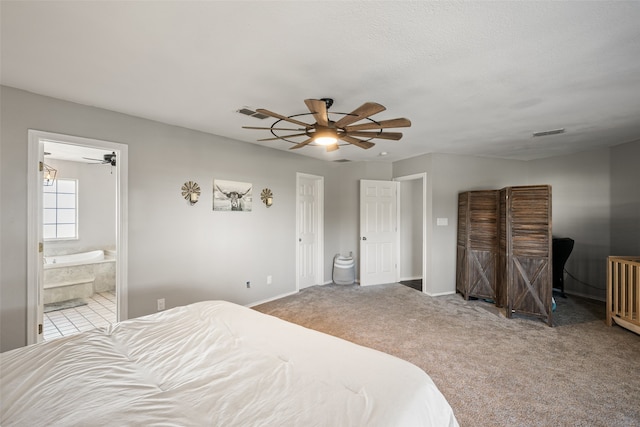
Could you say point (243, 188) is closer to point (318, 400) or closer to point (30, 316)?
point (30, 316)

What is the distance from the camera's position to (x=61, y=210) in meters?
5.31

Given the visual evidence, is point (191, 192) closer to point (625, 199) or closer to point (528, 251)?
point (528, 251)

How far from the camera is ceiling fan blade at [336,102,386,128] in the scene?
1811 mm

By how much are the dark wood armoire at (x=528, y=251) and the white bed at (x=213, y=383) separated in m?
3.18

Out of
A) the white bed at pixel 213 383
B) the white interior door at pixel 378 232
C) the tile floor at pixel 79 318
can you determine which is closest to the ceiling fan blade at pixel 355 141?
the white bed at pixel 213 383

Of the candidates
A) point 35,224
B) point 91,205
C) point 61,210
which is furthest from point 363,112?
point 61,210

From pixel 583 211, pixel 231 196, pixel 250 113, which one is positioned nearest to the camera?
pixel 250 113

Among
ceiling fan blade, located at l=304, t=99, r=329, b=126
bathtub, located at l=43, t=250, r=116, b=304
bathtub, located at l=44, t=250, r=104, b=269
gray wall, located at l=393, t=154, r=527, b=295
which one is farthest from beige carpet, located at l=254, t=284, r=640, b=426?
bathtub, located at l=44, t=250, r=104, b=269

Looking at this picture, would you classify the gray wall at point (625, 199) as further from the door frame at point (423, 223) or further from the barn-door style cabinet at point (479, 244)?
the door frame at point (423, 223)

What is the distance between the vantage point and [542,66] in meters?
2.01

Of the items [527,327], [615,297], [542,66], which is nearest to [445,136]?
[542,66]

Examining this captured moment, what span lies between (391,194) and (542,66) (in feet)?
11.9

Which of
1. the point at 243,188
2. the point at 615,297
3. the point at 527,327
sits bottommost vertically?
the point at 527,327

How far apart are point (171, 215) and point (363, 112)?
2.63 meters
